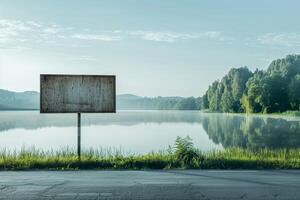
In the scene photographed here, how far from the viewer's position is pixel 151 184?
11766 mm

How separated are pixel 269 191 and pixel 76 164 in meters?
7.78

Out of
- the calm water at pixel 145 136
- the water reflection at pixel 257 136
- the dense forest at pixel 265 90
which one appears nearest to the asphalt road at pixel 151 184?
the calm water at pixel 145 136

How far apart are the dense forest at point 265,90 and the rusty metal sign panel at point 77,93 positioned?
324ft

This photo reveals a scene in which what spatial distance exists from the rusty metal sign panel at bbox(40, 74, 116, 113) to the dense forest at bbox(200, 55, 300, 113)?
98872 mm

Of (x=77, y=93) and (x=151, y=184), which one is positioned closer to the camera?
(x=151, y=184)

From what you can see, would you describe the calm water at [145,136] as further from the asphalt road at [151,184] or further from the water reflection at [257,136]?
the asphalt road at [151,184]

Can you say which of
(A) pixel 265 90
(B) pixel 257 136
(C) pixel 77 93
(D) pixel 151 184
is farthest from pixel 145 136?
(A) pixel 265 90

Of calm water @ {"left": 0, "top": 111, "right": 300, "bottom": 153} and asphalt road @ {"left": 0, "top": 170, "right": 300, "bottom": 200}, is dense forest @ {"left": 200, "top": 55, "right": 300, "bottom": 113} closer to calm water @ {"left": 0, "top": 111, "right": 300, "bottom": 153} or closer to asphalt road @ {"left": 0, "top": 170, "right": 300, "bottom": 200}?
calm water @ {"left": 0, "top": 111, "right": 300, "bottom": 153}

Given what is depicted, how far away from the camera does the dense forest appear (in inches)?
4621

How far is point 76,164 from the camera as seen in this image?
16.2 meters

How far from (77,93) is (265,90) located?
105518mm

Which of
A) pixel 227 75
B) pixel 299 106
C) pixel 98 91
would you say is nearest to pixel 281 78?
pixel 299 106

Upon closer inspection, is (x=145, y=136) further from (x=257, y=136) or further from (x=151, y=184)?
(x=151, y=184)

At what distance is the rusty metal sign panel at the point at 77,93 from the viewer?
58.7ft
